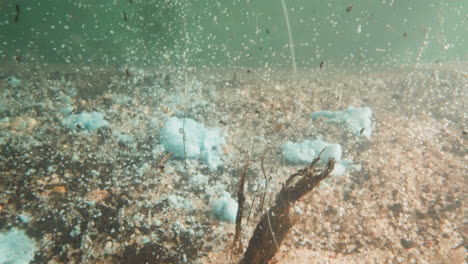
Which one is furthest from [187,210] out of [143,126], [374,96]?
[374,96]

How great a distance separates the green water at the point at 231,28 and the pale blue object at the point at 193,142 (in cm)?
738

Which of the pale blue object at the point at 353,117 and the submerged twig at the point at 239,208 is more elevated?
the pale blue object at the point at 353,117

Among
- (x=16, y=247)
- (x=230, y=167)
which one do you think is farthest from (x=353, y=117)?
(x=16, y=247)

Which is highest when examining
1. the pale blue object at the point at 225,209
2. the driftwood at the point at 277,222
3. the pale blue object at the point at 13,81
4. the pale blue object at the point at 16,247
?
the pale blue object at the point at 13,81

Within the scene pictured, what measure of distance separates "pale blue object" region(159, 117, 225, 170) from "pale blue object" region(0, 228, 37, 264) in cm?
149

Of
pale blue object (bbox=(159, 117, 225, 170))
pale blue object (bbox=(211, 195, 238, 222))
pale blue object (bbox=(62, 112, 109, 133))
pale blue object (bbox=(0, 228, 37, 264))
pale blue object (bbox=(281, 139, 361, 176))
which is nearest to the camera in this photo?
pale blue object (bbox=(0, 228, 37, 264))

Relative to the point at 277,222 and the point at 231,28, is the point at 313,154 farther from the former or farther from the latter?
the point at 231,28

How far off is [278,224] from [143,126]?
241 cm

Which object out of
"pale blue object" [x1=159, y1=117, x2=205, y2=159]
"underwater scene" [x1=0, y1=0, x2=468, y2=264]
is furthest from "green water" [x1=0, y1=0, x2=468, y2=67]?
"pale blue object" [x1=159, y1=117, x2=205, y2=159]

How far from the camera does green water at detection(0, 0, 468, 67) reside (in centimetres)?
1173

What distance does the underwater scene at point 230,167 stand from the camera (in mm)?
2174

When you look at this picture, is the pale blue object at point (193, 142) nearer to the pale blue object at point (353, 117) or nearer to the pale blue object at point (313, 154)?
the pale blue object at point (313, 154)

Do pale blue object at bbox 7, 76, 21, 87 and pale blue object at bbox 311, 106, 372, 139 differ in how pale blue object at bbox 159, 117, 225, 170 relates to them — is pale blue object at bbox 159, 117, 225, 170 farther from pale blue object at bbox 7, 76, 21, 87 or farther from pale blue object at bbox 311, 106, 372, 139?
pale blue object at bbox 7, 76, 21, 87

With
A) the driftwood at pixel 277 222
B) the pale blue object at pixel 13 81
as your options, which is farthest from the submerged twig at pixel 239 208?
the pale blue object at pixel 13 81
